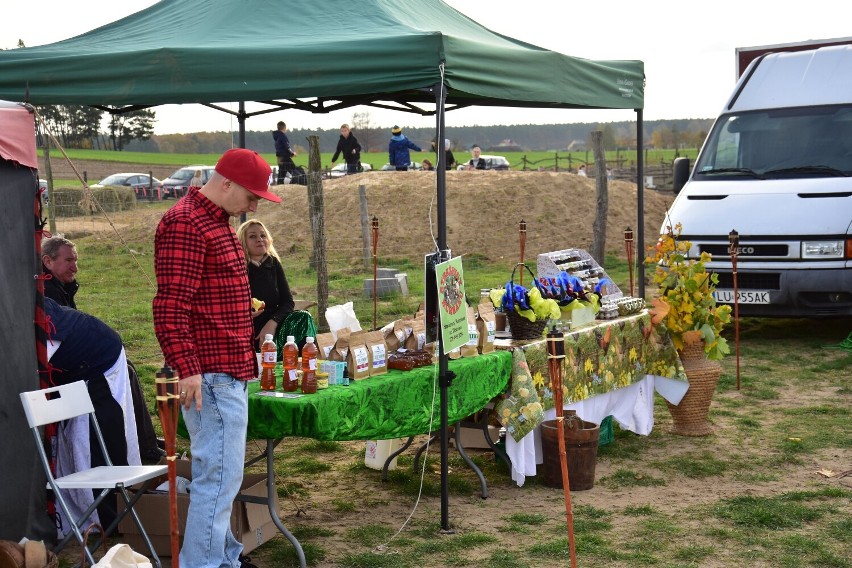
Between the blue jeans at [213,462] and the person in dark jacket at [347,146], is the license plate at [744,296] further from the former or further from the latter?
the person in dark jacket at [347,146]

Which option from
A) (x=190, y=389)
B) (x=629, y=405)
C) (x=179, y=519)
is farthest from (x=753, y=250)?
(x=190, y=389)

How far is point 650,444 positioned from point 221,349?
390cm

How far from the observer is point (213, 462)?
13.7 feet

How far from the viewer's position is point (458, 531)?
17.5 feet

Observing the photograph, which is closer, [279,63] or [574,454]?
[279,63]

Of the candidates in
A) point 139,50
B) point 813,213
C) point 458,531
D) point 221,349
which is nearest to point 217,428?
point 221,349

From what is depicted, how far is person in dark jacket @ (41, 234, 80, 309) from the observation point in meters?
5.60

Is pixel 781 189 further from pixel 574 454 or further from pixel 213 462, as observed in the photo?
pixel 213 462

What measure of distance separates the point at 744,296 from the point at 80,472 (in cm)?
700

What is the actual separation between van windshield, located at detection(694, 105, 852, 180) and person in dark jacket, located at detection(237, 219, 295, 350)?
5475 millimetres

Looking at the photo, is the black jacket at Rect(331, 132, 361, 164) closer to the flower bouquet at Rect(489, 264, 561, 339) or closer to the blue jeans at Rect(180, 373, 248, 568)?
the flower bouquet at Rect(489, 264, 561, 339)

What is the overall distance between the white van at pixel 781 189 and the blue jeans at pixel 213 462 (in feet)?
19.1

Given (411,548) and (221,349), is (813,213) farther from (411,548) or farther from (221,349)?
(221,349)

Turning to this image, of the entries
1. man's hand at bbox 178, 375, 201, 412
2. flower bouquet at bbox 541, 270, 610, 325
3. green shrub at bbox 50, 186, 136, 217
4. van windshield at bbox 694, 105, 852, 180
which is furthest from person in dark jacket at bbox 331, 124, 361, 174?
man's hand at bbox 178, 375, 201, 412
